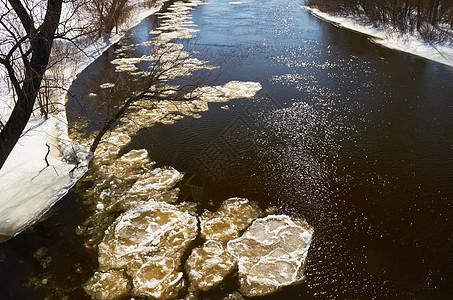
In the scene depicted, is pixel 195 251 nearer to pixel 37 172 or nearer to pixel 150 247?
pixel 150 247

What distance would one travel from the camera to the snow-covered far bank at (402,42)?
16.9m

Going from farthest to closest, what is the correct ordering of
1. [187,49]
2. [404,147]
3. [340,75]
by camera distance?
1. [187,49]
2. [340,75]
3. [404,147]

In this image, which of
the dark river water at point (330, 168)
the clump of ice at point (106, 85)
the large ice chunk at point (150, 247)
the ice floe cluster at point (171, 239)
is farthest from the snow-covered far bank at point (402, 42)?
the large ice chunk at point (150, 247)

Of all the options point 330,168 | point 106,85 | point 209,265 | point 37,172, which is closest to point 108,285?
point 209,265

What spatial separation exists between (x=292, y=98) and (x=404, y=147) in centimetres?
448

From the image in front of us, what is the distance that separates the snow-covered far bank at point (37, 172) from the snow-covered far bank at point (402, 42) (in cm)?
1720

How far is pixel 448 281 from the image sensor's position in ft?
18.7

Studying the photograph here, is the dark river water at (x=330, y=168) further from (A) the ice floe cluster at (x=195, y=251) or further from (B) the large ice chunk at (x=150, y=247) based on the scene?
(B) the large ice chunk at (x=150, y=247)

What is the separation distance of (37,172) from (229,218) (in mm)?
5118

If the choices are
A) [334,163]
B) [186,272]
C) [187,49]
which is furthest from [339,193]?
[187,49]

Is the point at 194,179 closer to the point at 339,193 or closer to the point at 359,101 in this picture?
the point at 339,193

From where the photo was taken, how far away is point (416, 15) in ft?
72.8

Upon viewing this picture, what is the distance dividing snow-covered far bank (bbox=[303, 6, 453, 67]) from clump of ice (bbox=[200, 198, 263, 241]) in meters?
14.4


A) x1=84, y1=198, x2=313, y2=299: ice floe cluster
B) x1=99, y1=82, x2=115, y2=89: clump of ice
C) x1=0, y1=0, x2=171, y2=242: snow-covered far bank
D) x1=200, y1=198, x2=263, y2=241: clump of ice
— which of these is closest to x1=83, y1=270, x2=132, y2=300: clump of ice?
x1=84, y1=198, x2=313, y2=299: ice floe cluster
